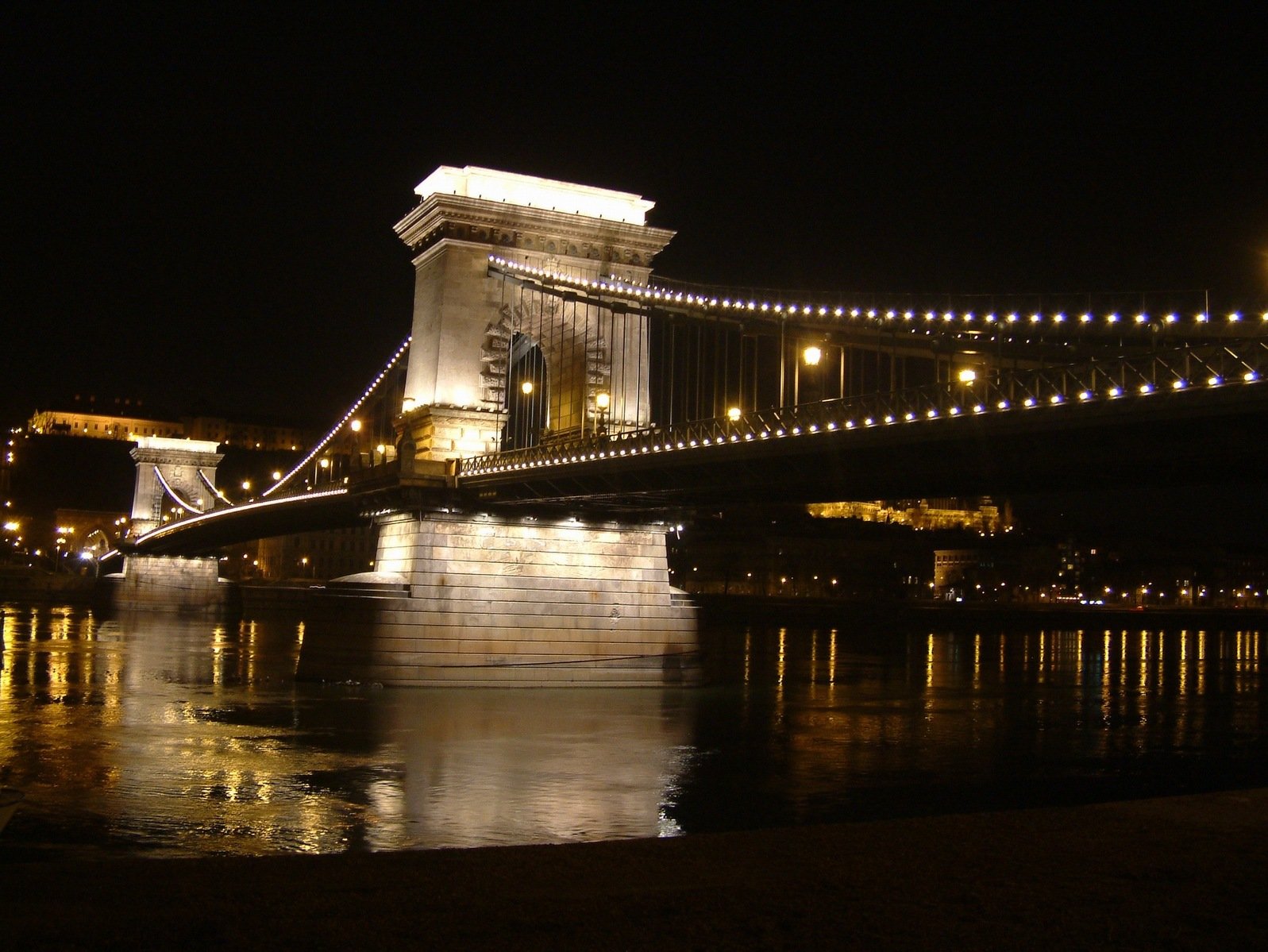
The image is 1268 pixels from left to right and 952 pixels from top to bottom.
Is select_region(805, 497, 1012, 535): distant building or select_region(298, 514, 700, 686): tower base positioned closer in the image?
select_region(298, 514, 700, 686): tower base

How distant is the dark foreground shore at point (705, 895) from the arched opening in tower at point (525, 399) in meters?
29.2

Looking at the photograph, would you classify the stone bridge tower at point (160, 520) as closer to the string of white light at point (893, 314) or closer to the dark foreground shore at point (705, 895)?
the string of white light at point (893, 314)

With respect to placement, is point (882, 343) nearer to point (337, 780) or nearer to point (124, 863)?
point (337, 780)

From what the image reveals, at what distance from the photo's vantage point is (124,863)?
9203 millimetres

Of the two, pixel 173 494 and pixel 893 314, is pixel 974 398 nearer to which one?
pixel 893 314

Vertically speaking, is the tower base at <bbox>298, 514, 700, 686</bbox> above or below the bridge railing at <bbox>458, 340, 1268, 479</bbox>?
below

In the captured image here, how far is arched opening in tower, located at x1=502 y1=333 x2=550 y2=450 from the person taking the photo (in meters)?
39.2

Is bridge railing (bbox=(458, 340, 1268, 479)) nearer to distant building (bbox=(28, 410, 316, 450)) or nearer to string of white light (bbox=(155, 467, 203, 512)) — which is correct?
string of white light (bbox=(155, 467, 203, 512))

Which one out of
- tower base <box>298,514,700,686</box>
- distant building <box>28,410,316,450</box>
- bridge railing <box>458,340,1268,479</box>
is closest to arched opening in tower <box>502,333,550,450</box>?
tower base <box>298,514,700,686</box>

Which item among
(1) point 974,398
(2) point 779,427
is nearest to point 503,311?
(2) point 779,427

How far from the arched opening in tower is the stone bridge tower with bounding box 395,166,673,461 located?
1.49m

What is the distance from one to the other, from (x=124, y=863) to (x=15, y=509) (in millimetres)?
121928

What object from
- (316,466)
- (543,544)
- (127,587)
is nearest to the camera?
(543,544)

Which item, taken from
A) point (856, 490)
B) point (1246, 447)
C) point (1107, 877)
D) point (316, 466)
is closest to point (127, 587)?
point (316, 466)
